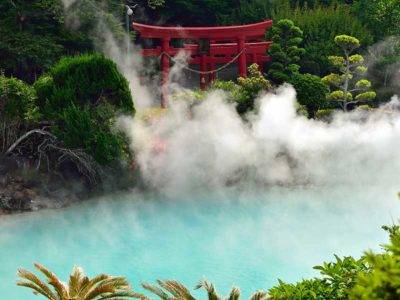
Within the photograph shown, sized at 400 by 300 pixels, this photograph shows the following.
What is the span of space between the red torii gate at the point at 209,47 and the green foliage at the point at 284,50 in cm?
65

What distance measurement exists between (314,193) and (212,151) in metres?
5.01

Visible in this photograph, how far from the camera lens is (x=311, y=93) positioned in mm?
32562

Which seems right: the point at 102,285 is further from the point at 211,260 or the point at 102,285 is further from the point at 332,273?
the point at 211,260

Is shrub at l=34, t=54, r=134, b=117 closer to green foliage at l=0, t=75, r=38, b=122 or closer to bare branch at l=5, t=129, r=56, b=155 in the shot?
green foliage at l=0, t=75, r=38, b=122

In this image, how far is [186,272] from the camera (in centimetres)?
1894

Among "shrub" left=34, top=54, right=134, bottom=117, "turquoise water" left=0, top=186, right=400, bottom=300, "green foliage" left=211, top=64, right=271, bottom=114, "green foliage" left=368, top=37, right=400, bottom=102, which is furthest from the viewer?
"green foliage" left=368, top=37, right=400, bottom=102

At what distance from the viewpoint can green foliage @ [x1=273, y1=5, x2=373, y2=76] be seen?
3731cm

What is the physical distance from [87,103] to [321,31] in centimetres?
1899

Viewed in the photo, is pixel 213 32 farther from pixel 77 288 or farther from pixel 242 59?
pixel 77 288

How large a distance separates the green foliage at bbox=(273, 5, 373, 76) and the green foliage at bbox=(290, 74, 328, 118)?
15.3 feet

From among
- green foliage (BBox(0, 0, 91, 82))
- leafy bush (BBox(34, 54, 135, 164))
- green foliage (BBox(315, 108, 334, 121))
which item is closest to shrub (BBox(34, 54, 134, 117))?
leafy bush (BBox(34, 54, 135, 164))

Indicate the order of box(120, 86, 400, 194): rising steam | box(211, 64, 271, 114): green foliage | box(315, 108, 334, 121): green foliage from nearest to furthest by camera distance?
box(120, 86, 400, 194): rising steam
box(211, 64, 271, 114): green foliage
box(315, 108, 334, 121): green foliage

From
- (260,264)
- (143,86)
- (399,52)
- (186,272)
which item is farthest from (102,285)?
Answer: (399,52)

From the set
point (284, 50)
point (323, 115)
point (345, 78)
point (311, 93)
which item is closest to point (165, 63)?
point (284, 50)
